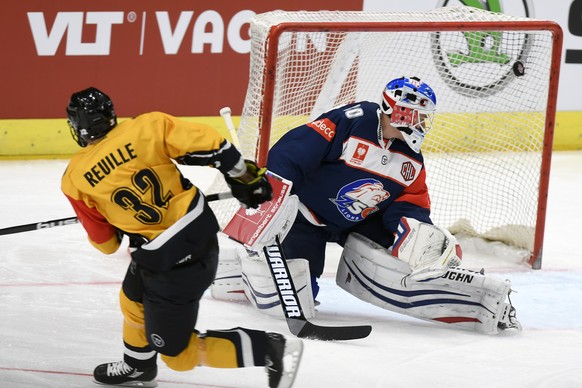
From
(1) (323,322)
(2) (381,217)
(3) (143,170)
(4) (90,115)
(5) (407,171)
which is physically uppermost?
(4) (90,115)

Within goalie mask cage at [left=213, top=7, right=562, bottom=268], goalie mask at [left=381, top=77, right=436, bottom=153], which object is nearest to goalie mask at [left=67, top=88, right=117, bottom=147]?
goalie mask at [left=381, top=77, right=436, bottom=153]

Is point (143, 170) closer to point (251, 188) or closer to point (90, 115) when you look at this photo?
point (90, 115)

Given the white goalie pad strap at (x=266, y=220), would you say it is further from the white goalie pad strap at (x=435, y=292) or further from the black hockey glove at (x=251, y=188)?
the black hockey glove at (x=251, y=188)

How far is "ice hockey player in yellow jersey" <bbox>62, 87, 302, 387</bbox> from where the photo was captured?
9.82 ft

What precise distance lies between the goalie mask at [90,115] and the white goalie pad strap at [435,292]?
4.86ft

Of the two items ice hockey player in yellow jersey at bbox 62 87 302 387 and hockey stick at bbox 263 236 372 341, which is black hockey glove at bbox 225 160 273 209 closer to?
ice hockey player in yellow jersey at bbox 62 87 302 387

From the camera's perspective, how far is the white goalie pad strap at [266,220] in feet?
12.6

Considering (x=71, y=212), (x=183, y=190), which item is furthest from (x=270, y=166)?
(x=71, y=212)

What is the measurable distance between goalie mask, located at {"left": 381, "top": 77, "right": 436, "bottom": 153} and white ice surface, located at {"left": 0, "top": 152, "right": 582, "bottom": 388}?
30.2 inches

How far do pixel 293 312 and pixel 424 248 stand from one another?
1.79 ft

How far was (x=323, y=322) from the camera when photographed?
4.13 meters

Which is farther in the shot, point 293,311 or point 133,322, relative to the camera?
point 293,311

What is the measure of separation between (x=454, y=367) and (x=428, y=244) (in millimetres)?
527

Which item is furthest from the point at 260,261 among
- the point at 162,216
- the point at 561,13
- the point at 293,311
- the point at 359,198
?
the point at 561,13
